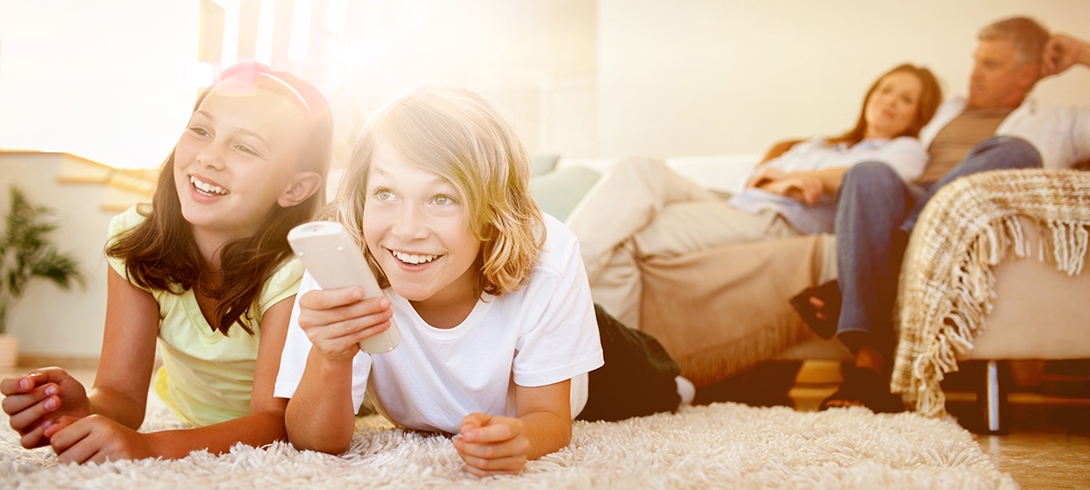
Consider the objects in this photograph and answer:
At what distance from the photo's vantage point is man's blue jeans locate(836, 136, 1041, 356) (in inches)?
47.5

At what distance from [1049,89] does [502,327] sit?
2.66 m

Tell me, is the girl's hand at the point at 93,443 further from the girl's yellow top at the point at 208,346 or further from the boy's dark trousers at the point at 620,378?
the boy's dark trousers at the point at 620,378

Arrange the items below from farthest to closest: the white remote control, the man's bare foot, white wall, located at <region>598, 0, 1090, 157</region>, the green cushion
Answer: white wall, located at <region>598, 0, 1090, 157</region>
the green cushion
the man's bare foot
the white remote control

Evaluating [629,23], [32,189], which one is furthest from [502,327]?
[629,23]

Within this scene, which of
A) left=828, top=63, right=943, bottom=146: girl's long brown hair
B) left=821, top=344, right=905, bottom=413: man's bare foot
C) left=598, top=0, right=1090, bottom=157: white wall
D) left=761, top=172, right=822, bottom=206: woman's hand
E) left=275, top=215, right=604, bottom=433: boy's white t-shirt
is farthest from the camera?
left=598, top=0, right=1090, bottom=157: white wall

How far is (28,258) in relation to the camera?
2205mm

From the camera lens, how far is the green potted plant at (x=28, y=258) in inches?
85.7

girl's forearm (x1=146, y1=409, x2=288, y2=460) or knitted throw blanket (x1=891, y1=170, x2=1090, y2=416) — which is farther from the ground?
knitted throw blanket (x1=891, y1=170, x2=1090, y2=416)

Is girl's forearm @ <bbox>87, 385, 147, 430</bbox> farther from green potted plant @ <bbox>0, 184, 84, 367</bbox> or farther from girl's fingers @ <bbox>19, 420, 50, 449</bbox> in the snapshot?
green potted plant @ <bbox>0, 184, 84, 367</bbox>

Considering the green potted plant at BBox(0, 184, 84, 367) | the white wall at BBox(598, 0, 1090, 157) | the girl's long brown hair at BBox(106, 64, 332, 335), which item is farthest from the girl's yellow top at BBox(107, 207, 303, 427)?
the white wall at BBox(598, 0, 1090, 157)

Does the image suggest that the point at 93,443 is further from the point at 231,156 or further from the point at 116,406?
the point at 231,156

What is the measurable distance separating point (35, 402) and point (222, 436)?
17 centimetres

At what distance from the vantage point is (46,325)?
7.40 feet

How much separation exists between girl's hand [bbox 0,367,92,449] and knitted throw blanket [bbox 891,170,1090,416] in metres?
1.09
